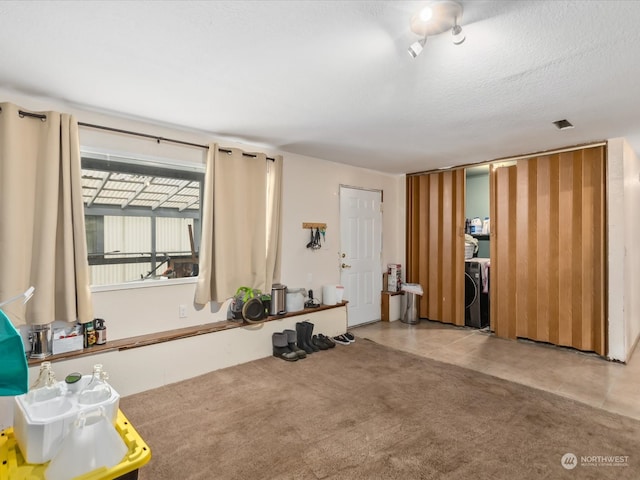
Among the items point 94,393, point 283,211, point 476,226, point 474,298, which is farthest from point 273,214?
point 476,226

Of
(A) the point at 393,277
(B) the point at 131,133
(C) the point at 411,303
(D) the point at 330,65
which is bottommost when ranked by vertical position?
(C) the point at 411,303

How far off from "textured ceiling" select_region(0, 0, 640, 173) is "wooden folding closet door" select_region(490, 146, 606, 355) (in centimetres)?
67

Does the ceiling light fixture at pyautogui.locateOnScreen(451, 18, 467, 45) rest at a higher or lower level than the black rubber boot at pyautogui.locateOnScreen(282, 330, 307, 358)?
higher

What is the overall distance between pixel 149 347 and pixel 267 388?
1105mm

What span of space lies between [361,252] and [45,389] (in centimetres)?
418

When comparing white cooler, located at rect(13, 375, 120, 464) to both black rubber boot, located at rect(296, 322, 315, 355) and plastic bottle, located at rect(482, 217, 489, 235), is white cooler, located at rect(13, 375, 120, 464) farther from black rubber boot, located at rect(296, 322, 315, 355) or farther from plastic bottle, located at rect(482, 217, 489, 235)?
plastic bottle, located at rect(482, 217, 489, 235)

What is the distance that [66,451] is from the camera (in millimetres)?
1348

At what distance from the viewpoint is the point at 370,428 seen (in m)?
2.46

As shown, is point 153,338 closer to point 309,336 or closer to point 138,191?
point 138,191

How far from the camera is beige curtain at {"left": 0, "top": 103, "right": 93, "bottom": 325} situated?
8.22ft

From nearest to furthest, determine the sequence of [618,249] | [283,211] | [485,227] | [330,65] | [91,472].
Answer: [91,472] < [330,65] < [618,249] < [283,211] < [485,227]

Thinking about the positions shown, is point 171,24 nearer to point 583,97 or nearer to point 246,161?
point 246,161

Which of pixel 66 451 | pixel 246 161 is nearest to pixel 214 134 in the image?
pixel 246 161

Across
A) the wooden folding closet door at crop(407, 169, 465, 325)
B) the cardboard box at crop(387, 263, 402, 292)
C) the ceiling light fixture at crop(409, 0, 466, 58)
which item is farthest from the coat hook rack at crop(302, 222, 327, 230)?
the ceiling light fixture at crop(409, 0, 466, 58)
